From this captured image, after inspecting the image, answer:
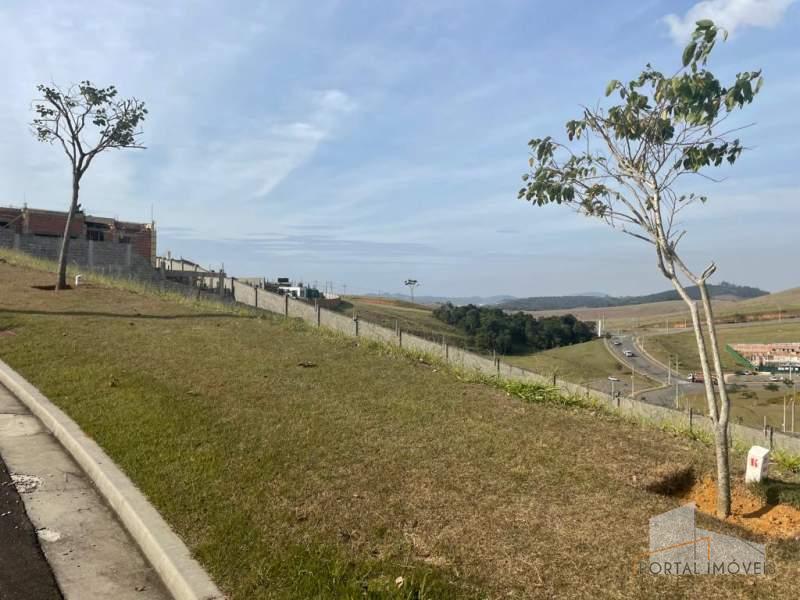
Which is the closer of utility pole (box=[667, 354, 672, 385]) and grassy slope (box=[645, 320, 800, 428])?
grassy slope (box=[645, 320, 800, 428])

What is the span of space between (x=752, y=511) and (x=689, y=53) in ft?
12.0

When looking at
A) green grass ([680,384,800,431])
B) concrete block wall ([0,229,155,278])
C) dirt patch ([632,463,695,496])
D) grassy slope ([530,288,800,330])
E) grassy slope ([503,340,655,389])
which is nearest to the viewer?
dirt patch ([632,463,695,496])

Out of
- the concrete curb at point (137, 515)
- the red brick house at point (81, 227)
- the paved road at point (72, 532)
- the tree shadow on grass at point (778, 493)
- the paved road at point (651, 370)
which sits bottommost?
the paved road at point (651, 370)

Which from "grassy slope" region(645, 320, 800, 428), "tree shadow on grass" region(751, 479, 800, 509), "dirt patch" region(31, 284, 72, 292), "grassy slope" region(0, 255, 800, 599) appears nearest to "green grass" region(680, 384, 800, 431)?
"grassy slope" region(645, 320, 800, 428)

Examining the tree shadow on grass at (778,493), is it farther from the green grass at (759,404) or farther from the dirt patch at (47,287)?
the green grass at (759,404)

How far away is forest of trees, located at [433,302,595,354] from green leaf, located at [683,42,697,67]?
69.1 m

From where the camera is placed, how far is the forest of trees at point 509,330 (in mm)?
77731

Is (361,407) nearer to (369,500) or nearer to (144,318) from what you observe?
(369,500)

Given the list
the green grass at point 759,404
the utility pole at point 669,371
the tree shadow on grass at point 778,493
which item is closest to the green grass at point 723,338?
the utility pole at point 669,371

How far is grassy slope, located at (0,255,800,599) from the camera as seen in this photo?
340cm

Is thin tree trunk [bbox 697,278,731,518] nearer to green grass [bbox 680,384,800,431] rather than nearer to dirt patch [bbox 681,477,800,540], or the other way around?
dirt patch [bbox 681,477,800,540]

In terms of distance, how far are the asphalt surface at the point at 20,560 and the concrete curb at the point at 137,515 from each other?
560 millimetres

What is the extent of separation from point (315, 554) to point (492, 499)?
60.0 inches

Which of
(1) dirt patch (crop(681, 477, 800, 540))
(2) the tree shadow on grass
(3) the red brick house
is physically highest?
(3) the red brick house
